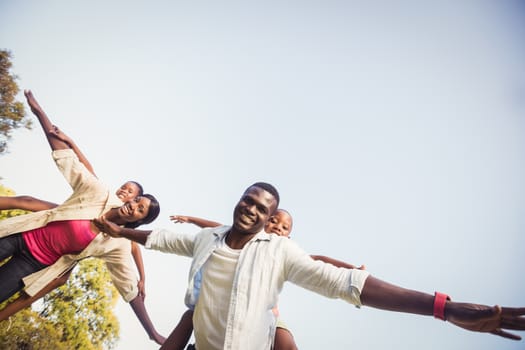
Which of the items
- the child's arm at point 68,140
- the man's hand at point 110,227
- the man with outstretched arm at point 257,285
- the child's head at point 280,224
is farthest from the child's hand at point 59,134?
the child's head at point 280,224

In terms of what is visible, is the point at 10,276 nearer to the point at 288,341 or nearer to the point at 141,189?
the point at 141,189

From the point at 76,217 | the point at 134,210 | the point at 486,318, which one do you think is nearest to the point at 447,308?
the point at 486,318

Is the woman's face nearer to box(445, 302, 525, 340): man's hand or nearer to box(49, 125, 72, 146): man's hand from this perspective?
box(49, 125, 72, 146): man's hand

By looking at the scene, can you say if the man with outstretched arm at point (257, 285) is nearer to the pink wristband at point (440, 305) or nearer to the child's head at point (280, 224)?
the pink wristband at point (440, 305)

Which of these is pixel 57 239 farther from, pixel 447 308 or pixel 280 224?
pixel 447 308

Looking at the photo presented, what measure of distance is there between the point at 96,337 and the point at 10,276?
752 centimetres

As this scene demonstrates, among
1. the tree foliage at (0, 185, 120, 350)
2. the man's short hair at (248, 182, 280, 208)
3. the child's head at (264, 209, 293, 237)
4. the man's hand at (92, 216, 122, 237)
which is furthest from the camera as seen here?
the tree foliage at (0, 185, 120, 350)

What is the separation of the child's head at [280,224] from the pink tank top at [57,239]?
8.86 feet

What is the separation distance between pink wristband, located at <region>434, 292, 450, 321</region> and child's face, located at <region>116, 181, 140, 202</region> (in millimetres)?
5017

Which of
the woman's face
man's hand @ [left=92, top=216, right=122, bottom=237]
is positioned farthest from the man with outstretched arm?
the woman's face

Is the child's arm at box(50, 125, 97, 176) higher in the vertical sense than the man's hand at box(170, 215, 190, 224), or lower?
higher

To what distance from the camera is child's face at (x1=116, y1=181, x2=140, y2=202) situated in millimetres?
5149

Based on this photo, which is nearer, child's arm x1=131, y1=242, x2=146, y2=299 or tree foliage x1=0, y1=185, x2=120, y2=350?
child's arm x1=131, y1=242, x2=146, y2=299

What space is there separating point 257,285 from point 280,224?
2.35 meters
